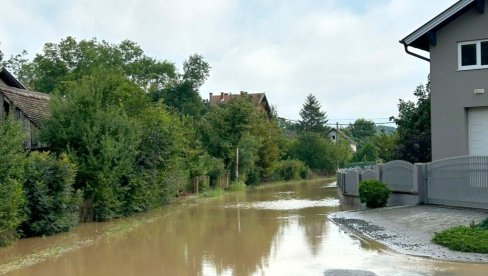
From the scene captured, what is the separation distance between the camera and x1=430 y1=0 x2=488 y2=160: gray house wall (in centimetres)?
1884

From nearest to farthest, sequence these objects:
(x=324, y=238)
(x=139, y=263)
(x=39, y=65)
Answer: (x=139, y=263), (x=324, y=238), (x=39, y=65)

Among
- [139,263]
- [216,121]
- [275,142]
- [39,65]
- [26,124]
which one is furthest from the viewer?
[39,65]

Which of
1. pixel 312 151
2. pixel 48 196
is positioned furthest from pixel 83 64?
pixel 48 196

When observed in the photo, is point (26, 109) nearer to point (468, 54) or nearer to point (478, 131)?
point (468, 54)

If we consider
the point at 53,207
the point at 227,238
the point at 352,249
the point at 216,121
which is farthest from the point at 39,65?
the point at 352,249

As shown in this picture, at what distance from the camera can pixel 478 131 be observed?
19.0 metres

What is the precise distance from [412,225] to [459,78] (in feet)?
24.0

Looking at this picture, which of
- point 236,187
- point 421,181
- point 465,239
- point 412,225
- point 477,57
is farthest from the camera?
point 236,187

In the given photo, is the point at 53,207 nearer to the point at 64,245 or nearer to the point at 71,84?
the point at 64,245

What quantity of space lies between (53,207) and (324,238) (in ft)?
26.6

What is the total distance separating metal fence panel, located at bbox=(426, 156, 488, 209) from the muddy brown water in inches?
151

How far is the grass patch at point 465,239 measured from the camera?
10500mm

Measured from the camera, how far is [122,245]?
13.8 m

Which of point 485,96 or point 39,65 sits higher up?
point 39,65
